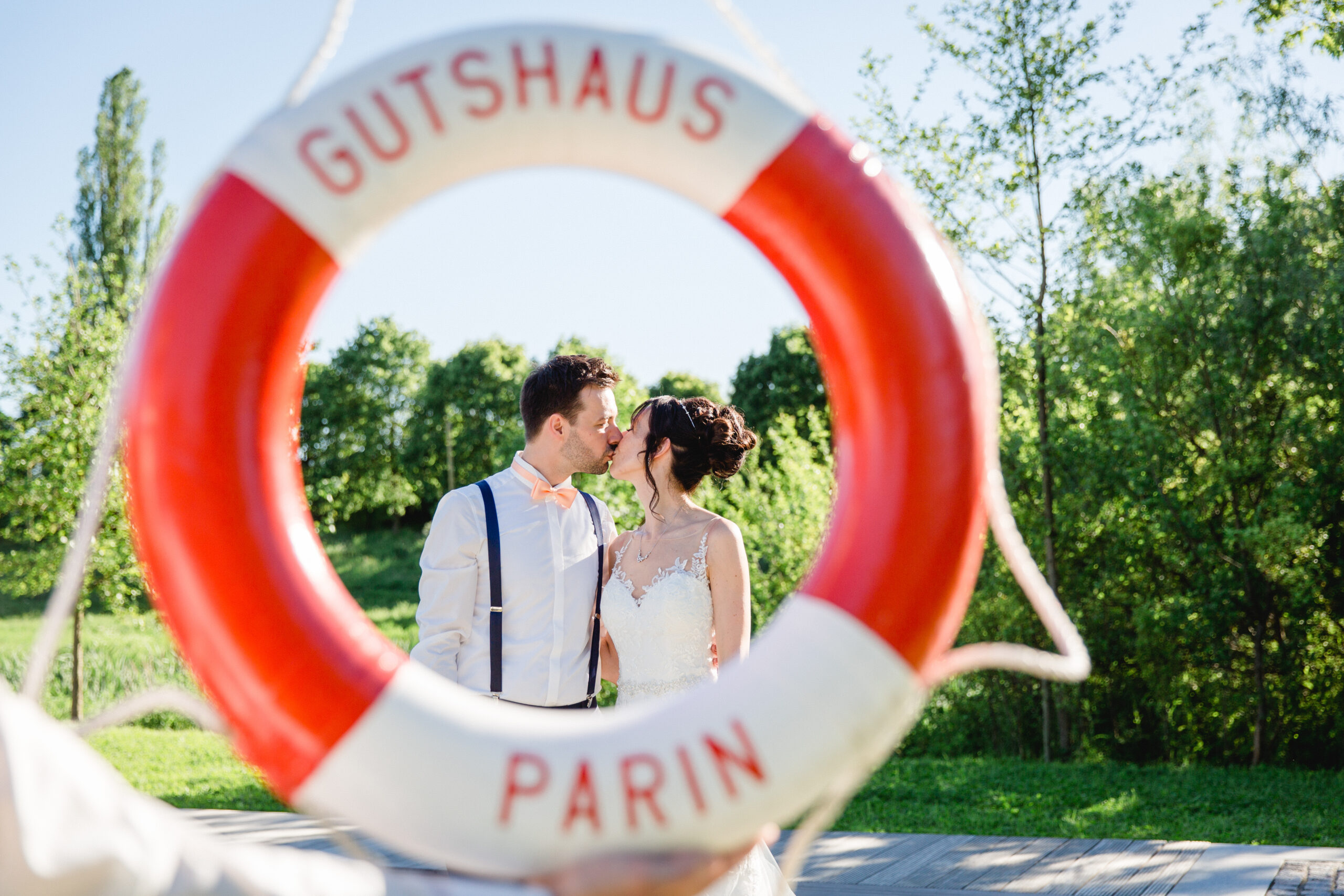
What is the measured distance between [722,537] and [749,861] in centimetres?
75

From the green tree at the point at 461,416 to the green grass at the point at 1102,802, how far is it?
1615 cm

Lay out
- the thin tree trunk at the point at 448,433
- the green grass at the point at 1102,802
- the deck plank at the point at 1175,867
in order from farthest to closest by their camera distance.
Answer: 1. the thin tree trunk at the point at 448,433
2. the green grass at the point at 1102,802
3. the deck plank at the point at 1175,867

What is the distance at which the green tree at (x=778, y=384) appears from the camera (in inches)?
846

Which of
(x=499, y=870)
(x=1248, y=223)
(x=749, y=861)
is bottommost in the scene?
(x=749, y=861)

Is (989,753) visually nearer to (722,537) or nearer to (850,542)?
(722,537)

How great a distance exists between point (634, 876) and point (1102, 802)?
5194mm

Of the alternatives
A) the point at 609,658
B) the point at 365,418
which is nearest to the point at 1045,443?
the point at 609,658

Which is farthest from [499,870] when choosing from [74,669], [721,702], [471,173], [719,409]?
[74,669]

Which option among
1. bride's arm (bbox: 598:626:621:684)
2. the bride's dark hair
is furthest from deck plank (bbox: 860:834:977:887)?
the bride's dark hair

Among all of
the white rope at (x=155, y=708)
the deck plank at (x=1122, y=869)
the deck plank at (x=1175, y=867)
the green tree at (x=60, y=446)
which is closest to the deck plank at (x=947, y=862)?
the deck plank at (x=1122, y=869)

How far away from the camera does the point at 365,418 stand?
73.2ft

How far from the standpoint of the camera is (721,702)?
1.28 meters

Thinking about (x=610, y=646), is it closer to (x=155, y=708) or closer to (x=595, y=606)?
(x=595, y=606)

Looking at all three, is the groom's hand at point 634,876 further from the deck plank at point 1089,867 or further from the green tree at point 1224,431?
the green tree at point 1224,431
